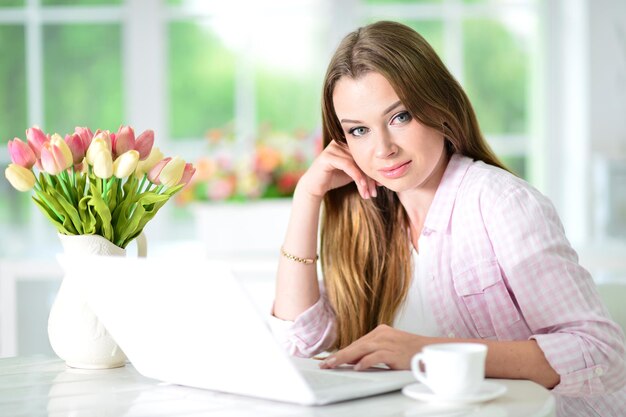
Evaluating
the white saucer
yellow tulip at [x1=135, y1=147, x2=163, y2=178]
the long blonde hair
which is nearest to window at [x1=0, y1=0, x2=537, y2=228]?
the long blonde hair

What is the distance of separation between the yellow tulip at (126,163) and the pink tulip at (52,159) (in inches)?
3.4

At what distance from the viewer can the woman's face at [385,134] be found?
1708 millimetres

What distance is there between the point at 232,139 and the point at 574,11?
7.17 feet

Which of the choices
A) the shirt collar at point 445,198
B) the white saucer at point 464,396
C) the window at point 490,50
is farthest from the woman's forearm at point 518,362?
the window at point 490,50

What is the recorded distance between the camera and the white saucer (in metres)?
1.18

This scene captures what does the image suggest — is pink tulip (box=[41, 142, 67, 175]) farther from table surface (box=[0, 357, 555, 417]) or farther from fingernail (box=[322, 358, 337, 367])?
fingernail (box=[322, 358, 337, 367])

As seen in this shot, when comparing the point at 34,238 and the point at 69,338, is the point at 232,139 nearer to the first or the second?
the point at 34,238

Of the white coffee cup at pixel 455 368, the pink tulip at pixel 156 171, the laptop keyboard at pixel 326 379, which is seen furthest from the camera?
the pink tulip at pixel 156 171

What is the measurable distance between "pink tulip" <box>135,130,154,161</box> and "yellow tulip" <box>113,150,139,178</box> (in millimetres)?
63

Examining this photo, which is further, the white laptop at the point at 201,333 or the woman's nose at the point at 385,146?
the woman's nose at the point at 385,146

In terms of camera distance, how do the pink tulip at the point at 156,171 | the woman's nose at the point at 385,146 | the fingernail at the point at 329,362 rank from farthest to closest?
1. the woman's nose at the point at 385,146
2. the pink tulip at the point at 156,171
3. the fingernail at the point at 329,362

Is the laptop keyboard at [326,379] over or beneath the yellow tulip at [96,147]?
beneath

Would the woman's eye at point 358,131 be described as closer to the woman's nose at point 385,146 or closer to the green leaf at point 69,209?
the woman's nose at point 385,146

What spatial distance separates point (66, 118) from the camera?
513cm
